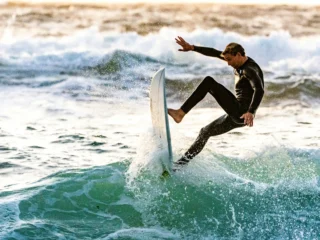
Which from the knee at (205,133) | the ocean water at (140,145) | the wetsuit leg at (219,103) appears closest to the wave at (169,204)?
the ocean water at (140,145)

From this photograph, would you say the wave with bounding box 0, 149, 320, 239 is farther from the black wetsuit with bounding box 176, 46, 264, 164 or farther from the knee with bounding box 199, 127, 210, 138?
the black wetsuit with bounding box 176, 46, 264, 164

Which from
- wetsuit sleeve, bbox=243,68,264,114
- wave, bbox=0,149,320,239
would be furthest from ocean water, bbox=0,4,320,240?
wetsuit sleeve, bbox=243,68,264,114

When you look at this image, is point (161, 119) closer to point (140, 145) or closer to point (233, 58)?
point (140, 145)

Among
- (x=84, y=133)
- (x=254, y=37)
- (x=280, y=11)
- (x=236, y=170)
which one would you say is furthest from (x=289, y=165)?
(x=280, y=11)

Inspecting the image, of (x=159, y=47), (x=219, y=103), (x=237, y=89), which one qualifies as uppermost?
(x=237, y=89)

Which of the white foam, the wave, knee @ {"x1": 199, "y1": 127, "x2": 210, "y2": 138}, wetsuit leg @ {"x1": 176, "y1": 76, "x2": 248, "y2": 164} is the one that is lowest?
the white foam

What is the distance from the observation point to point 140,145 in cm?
923

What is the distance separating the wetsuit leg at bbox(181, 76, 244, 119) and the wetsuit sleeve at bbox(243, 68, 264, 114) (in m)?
0.35

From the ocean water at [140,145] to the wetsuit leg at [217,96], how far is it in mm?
932

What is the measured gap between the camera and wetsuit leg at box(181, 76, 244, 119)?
870cm

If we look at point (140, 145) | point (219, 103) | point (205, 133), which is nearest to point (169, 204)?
point (140, 145)

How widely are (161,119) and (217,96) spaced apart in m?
0.85

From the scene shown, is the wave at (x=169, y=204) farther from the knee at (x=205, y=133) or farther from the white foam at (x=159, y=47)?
the white foam at (x=159, y=47)

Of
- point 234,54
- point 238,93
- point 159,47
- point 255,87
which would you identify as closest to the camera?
point 255,87
